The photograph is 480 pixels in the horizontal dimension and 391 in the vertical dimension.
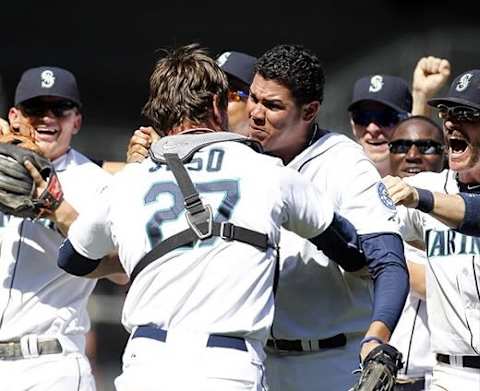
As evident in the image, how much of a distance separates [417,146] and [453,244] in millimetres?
1251

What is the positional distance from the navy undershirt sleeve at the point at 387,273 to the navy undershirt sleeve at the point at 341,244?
40 mm

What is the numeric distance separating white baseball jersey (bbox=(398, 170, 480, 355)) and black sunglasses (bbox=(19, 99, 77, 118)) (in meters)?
1.68

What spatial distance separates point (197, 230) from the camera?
429 centimetres

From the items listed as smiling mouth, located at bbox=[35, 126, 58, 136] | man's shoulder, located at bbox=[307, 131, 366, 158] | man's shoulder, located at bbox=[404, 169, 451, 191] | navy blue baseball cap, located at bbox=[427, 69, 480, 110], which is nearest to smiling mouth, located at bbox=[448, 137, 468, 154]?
navy blue baseball cap, located at bbox=[427, 69, 480, 110]

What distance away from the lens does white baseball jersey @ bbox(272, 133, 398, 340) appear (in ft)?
16.9

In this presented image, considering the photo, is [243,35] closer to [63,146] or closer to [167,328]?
[63,146]

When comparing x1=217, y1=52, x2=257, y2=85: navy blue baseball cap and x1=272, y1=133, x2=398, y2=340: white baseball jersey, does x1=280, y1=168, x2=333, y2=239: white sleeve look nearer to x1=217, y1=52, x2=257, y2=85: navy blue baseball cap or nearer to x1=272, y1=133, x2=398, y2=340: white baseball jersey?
x1=272, y1=133, x2=398, y2=340: white baseball jersey

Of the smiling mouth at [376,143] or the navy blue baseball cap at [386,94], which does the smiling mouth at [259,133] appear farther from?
the navy blue baseball cap at [386,94]

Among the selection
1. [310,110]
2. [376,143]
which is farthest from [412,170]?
[310,110]

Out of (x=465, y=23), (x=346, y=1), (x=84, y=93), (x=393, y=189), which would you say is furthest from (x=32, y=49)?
(x=393, y=189)

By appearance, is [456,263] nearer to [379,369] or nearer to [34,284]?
[379,369]

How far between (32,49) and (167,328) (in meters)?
6.25

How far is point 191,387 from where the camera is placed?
4.24 metres

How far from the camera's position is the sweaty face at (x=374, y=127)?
7562mm
